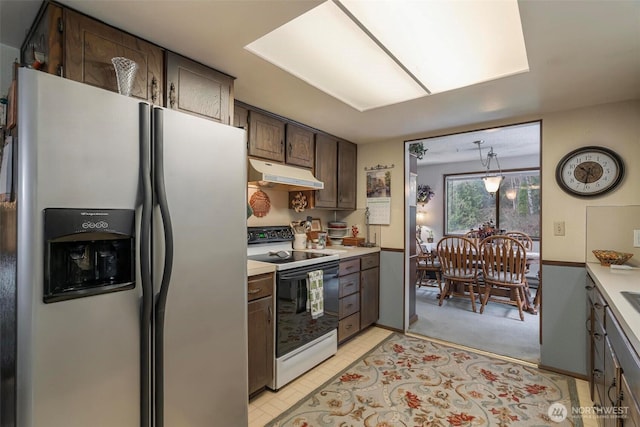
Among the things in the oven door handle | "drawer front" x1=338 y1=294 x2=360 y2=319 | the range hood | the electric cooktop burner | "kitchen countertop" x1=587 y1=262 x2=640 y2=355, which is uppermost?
the range hood

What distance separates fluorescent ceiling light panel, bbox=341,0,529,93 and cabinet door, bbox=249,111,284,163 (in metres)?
1.20

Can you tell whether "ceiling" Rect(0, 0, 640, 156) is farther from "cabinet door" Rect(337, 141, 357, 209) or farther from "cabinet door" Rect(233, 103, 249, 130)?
"cabinet door" Rect(337, 141, 357, 209)

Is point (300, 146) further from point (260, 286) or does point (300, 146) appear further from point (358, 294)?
point (358, 294)

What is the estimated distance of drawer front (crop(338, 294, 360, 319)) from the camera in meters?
2.99

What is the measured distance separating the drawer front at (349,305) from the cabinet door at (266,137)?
4.82ft

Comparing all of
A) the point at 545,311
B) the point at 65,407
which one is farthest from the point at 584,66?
the point at 65,407

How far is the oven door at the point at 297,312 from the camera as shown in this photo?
7.49 ft

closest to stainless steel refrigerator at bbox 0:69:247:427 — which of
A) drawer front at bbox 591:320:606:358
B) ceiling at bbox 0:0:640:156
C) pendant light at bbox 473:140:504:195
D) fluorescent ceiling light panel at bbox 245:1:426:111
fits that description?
ceiling at bbox 0:0:640:156

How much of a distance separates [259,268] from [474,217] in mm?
5301

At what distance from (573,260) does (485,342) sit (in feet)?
3.85

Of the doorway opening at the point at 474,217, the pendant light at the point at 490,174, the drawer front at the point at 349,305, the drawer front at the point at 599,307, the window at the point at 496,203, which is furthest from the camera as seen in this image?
the window at the point at 496,203

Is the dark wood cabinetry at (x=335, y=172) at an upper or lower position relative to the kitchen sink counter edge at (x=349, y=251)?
upper

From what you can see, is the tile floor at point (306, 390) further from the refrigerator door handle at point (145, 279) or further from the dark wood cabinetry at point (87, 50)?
the dark wood cabinetry at point (87, 50)

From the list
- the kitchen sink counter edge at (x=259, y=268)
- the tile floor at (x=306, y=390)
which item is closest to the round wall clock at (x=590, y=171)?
the tile floor at (x=306, y=390)
